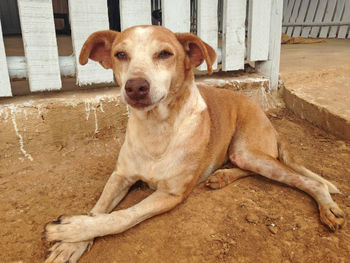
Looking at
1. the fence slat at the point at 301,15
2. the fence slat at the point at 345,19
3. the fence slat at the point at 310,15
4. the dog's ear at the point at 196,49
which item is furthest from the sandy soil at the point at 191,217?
the fence slat at the point at 301,15

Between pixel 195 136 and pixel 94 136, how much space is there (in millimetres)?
1355

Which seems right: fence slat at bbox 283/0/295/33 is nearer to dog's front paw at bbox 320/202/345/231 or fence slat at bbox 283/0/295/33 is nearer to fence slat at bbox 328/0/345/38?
fence slat at bbox 328/0/345/38

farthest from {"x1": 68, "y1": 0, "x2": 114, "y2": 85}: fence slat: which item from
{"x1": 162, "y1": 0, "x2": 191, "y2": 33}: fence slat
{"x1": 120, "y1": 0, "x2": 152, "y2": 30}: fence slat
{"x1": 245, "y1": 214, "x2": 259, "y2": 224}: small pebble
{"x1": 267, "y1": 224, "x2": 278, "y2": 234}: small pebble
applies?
{"x1": 267, "y1": 224, "x2": 278, "y2": 234}: small pebble

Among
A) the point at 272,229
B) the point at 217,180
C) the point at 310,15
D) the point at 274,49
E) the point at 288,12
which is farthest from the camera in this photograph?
the point at 288,12

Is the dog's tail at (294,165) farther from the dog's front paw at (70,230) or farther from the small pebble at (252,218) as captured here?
the dog's front paw at (70,230)

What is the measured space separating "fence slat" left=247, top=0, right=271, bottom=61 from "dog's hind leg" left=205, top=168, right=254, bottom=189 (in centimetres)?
182

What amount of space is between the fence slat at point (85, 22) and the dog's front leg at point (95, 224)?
5.58 feet

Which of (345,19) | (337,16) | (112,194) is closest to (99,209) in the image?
(112,194)

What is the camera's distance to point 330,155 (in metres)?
3.04

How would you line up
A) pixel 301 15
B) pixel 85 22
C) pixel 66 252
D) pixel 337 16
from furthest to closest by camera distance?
1. pixel 301 15
2. pixel 337 16
3. pixel 85 22
4. pixel 66 252

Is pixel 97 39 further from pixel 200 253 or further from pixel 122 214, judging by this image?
pixel 200 253

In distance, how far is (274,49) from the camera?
3982 mm

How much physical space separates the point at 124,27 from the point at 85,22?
1.22 ft

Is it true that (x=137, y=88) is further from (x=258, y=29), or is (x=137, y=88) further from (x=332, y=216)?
(x=258, y=29)
